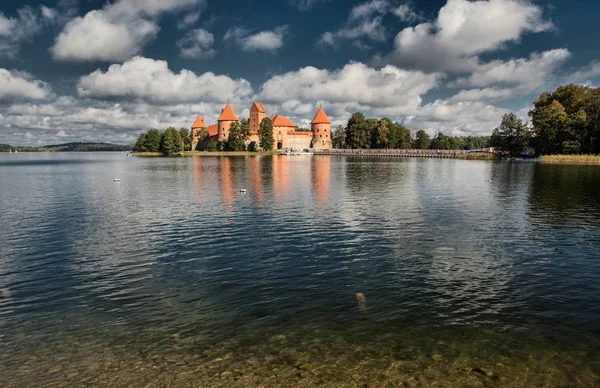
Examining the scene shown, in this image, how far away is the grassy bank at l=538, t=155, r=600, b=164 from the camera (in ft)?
317

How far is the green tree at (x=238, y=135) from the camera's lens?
6983 inches

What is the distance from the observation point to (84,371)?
33.3ft

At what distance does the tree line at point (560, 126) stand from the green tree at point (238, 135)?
10138cm

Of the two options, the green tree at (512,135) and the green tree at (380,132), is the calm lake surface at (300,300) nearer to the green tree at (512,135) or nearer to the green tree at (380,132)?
the green tree at (512,135)

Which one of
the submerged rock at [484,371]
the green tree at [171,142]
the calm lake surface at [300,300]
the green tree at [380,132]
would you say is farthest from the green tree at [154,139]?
the submerged rock at [484,371]

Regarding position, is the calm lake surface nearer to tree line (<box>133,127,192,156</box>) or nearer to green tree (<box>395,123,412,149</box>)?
tree line (<box>133,127,192,156</box>)

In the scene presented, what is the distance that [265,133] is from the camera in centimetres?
18512

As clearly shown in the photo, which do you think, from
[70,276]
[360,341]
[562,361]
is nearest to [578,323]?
[562,361]

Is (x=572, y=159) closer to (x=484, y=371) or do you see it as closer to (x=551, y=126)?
(x=551, y=126)

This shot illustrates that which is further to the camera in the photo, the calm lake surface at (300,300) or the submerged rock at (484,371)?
the calm lake surface at (300,300)

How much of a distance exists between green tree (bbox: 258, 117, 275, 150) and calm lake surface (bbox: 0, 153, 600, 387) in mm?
156958

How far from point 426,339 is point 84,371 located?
9.32 metres

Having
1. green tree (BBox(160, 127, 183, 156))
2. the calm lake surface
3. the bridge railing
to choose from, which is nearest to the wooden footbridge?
the bridge railing

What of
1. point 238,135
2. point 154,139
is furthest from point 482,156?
point 154,139
